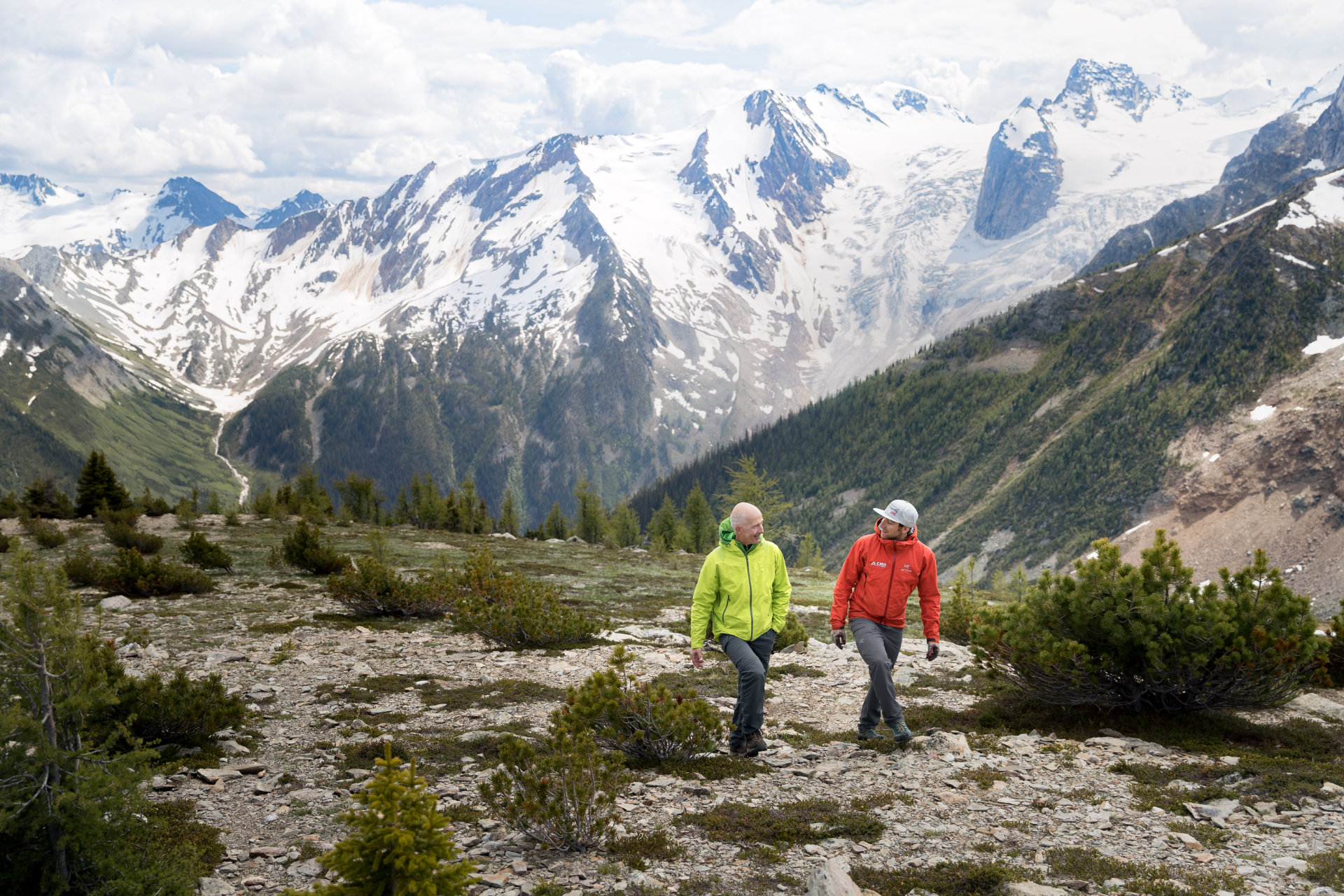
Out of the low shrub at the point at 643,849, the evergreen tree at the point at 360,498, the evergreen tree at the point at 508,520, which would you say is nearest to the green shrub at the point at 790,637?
the low shrub at the point at 643,849

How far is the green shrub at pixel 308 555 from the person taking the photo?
26.7 metres

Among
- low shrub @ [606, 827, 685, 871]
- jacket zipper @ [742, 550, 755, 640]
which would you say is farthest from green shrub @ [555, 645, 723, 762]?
low shrub @ [606, 827, 685, 871]

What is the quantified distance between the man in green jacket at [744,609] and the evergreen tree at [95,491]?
149 feet

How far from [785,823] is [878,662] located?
10.9ft

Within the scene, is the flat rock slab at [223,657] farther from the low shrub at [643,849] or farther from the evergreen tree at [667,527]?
the evergreen tree at [667,527]

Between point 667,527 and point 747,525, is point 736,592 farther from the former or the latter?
point 667,527

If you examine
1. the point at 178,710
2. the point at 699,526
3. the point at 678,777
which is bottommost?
the point at 699,526

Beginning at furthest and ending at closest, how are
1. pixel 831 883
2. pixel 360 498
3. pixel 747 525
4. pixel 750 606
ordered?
pixel 360 498, pixel 750 606, pixel 747 525, pixel 831 883

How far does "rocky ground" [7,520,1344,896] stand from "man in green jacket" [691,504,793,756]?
0.64 m

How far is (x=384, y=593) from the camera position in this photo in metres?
20.2

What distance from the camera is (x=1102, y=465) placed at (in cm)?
13200

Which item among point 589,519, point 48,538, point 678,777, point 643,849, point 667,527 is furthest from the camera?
point 589,519

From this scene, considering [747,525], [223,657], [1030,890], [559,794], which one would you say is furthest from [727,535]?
[223,657]

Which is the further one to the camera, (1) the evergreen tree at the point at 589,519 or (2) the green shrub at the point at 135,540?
(1) the evergreen tree at the point at 589,519
